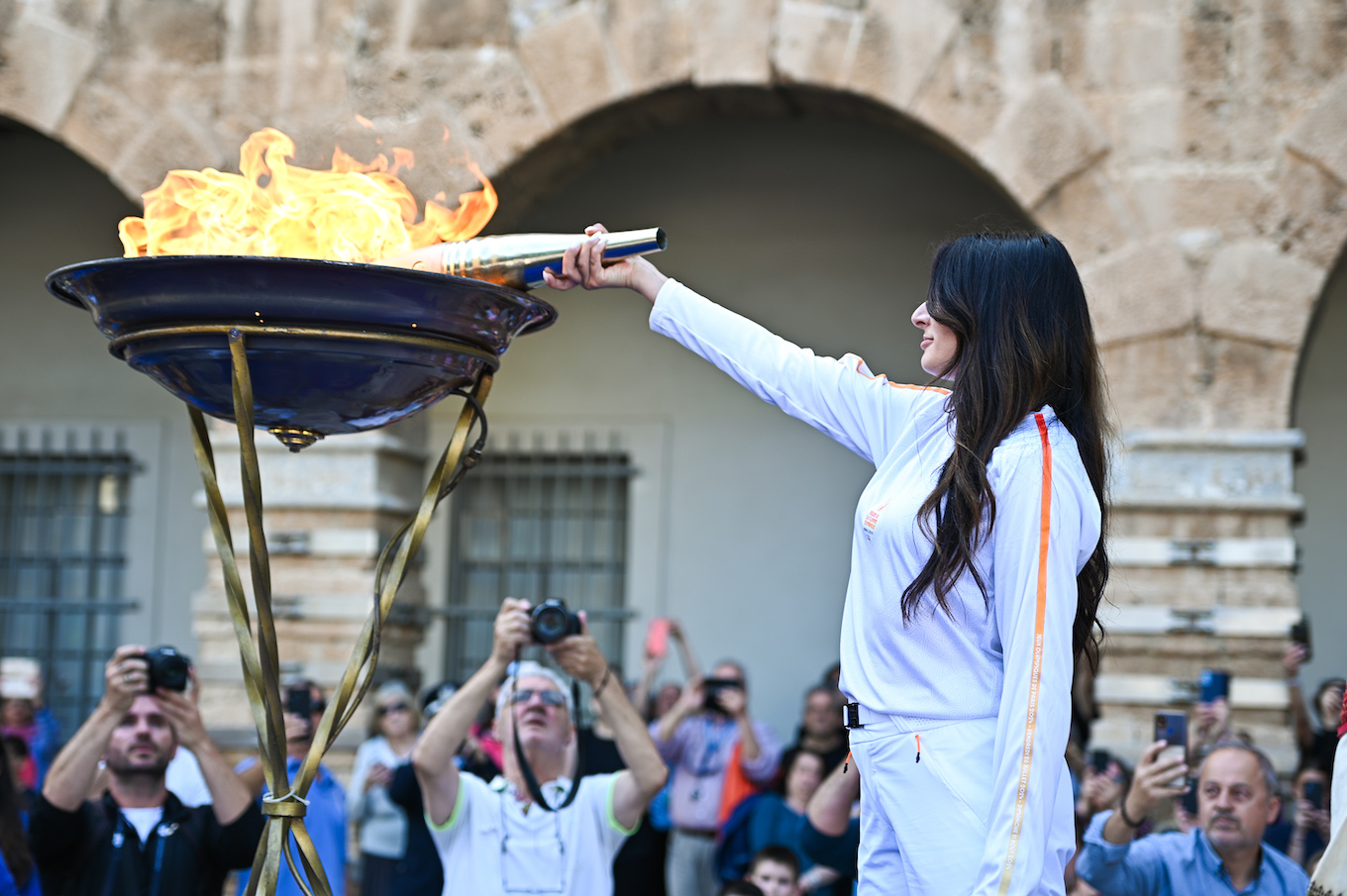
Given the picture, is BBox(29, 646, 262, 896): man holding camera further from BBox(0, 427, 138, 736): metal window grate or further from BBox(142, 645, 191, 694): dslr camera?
BBox(0, 427, 138, 736): metal window grate

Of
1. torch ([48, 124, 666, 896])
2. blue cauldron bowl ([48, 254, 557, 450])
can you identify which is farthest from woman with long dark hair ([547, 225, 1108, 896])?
blue cauldron bowl ([48, 254, 557, 450])

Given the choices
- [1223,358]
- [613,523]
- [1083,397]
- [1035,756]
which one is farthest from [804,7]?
[1035,756]

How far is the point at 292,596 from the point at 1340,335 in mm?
5339

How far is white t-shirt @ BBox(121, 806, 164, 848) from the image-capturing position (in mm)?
3764

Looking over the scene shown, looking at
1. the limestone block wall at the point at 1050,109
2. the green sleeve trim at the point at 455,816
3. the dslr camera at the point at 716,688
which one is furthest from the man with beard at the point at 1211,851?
the dslr camera at the point at 716,688

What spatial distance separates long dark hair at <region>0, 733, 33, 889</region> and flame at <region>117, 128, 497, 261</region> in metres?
1.77

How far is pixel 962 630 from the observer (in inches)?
77.0

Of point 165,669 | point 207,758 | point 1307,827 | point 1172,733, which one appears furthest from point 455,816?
point 1307,827

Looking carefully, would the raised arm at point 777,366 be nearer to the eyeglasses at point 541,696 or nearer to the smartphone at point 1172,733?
the smartphone at point 1172,733

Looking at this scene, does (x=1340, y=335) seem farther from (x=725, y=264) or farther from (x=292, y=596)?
(x=292, y=596)

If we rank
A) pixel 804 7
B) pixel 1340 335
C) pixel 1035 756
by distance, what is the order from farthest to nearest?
pixel 1340 335
pixel 804 7
pixel 1035 756

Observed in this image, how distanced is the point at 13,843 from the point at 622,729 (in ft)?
5.04

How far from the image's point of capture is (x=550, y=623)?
364 centimetres

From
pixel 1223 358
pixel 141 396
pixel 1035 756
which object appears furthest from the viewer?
pixel 141 396
